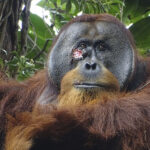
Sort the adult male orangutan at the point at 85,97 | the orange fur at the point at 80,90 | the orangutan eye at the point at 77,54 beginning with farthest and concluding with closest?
the orangutan eye at the point at 77,54 → the orange fur at the point at 80,90 → the adult male orangutan at the point at 85,97

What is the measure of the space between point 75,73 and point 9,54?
2.43ft

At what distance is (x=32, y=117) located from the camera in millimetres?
2414

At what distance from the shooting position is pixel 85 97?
2580mm

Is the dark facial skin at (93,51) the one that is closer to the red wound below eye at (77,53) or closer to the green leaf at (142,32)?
the red wound below eye at (77,53)

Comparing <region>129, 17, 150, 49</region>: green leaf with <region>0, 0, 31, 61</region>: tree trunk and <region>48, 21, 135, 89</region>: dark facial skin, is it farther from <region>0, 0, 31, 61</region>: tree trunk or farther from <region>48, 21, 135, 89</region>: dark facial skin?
<region>0, 0, 31, 61</region>: tree trunk

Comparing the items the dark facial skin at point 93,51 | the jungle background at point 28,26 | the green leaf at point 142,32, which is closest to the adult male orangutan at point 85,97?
the dark facial skin at point 93,51

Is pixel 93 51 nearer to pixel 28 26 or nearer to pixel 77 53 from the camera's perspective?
pixel 77 53

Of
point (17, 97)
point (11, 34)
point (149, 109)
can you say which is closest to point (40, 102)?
point (17, 97)

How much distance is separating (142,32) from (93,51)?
0.62 m

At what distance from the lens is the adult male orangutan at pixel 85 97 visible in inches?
88.6

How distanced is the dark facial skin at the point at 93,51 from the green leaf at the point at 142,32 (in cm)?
36

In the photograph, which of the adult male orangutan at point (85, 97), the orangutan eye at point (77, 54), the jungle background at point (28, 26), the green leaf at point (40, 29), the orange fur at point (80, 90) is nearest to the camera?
the adult male orangutan at point (85, 97)

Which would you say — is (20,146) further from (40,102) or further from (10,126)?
(40,102)

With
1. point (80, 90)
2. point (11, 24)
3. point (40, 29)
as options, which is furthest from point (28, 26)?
point (80, 90)
